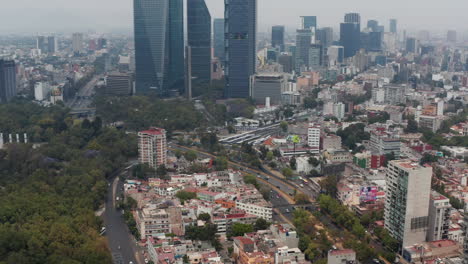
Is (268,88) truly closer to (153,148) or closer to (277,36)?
(153,148)

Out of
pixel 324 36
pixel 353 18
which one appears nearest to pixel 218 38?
pixel 324 36

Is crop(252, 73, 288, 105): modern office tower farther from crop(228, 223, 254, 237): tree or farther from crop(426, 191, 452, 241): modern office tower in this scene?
crop(426, 191, 452, 241): modern office tower

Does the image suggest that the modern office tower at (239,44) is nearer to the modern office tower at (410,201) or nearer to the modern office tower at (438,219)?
the modern office tower at (410,201)

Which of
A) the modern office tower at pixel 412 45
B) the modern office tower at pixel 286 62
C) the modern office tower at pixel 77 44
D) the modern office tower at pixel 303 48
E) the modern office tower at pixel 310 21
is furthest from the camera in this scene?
the modern office tower at pixel 77 44

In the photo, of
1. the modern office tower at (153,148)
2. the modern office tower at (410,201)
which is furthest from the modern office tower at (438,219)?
the modern office tower at (153,148)

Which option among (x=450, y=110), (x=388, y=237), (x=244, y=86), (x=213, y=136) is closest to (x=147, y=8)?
(x=244, y=86)

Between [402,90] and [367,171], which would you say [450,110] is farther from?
[367,171]

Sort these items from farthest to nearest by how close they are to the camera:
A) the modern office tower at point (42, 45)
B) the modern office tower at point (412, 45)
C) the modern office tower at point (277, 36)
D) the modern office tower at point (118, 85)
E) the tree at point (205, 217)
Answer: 1. the modern office tower at point (412, 45)
2. the modern office tower at point (277, 36)
3. the modern office tower at point (42, 45)
4. the modern office tower at point (118, 85)
5. the tree at point (205, 217)
